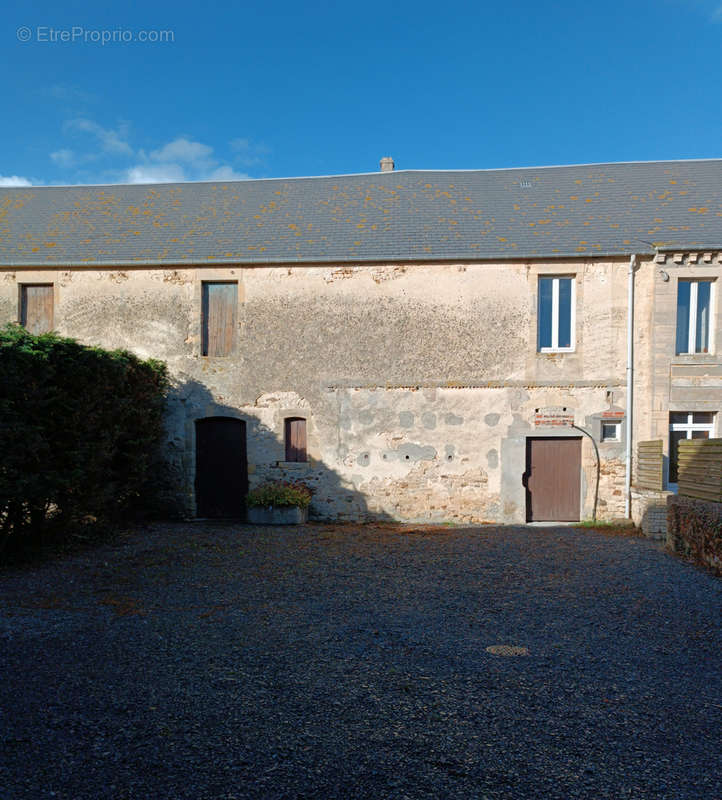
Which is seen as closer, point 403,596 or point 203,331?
point 403,596

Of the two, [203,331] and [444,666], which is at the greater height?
[203,331]

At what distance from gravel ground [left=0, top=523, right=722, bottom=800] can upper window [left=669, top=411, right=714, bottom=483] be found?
16.3ft

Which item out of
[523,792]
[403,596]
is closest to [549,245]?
[403,596]

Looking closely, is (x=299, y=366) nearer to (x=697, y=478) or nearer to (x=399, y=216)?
(x=399, y=216)

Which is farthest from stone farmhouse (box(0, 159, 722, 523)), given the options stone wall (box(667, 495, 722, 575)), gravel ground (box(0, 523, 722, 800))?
gravel ground (box(0, 523, 722, 800))

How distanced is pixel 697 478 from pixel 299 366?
294 inches

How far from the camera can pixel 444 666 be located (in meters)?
4.30

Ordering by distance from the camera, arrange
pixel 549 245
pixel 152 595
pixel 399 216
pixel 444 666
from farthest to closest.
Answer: pixel 399 216, pixel 549 245, pixel 152 595, pixel 444 666

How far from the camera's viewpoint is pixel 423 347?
12.3 metres

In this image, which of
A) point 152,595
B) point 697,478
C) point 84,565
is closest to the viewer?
point 152,595

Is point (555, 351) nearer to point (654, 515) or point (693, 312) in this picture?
point (693, 312)

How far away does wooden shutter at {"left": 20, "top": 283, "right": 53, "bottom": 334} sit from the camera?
12971 mm

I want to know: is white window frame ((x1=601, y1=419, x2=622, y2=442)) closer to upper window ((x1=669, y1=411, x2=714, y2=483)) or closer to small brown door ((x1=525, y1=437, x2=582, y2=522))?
small brown door ((x1=525, y1=437, x2=582, y2=522))

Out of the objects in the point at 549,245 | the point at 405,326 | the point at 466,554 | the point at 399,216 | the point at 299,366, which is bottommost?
the point at 466,554
